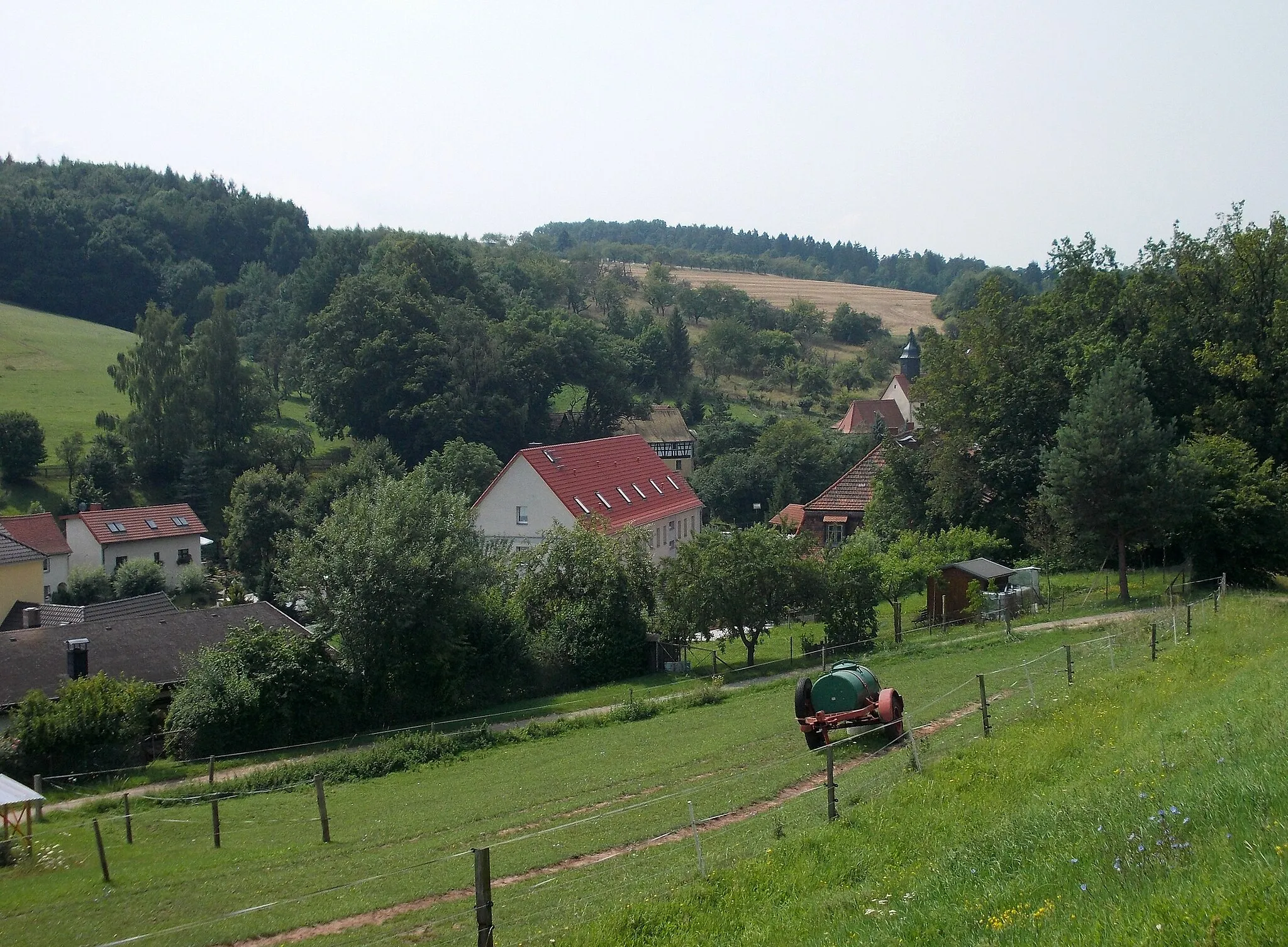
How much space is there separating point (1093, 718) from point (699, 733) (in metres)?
9.80

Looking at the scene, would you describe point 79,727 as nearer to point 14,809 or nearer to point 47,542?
point 14,809

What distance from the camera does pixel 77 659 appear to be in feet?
103

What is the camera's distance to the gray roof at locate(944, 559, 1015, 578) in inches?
1423

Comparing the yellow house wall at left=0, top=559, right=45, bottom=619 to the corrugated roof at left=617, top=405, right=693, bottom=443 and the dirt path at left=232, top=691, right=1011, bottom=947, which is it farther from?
the corrugated roof at left=617, top=405, right=693, bottom=443

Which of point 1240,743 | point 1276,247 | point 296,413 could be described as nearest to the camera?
point 1240,743

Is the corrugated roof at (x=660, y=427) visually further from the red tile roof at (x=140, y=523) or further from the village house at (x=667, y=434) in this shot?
the red tile roof at (x=140, y=523)

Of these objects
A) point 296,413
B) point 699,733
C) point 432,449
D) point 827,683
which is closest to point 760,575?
point 699,733

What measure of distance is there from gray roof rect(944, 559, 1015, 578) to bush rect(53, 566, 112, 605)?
44182mm

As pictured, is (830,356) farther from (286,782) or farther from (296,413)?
(286,782)

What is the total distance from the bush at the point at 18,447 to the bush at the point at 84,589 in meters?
18.7

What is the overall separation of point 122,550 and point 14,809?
46.0 meters

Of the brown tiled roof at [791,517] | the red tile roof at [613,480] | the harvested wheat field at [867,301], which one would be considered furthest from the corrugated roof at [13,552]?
the harvested wheat field at [867,301]

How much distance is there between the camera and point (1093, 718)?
16188 millimetres

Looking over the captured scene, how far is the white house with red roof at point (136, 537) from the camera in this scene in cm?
6097
